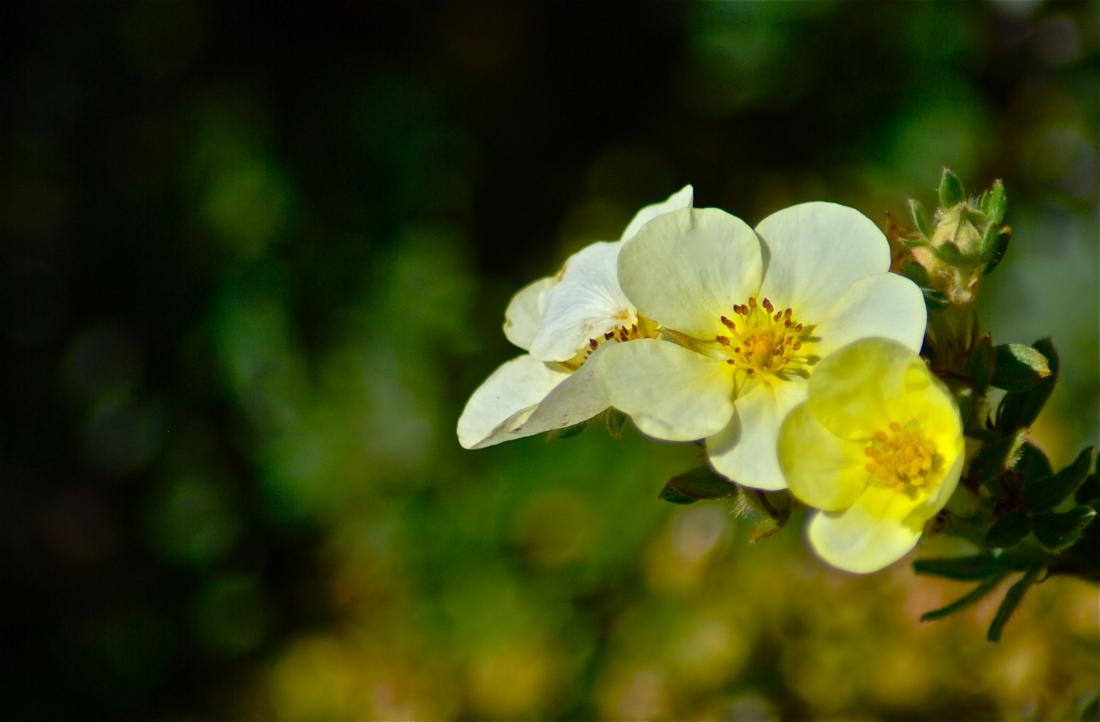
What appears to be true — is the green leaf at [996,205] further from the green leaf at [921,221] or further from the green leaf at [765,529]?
the green leaf at [765,529]

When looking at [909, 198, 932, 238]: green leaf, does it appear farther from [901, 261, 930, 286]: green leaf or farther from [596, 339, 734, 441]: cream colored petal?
[596, 339, 734, 441]: cream colored petal

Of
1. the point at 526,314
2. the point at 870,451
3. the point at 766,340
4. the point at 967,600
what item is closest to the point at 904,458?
the point at 870,451

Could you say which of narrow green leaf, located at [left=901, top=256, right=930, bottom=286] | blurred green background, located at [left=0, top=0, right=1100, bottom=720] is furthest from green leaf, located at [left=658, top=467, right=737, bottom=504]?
blurred green background, located at [left=0, top=0, right=1100, bottom=720]

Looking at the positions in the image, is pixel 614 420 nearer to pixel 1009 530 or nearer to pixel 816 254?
pixel 816 254

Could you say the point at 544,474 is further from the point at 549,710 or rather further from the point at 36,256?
the point at 36,256

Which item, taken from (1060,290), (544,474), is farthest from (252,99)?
(1060,290)
